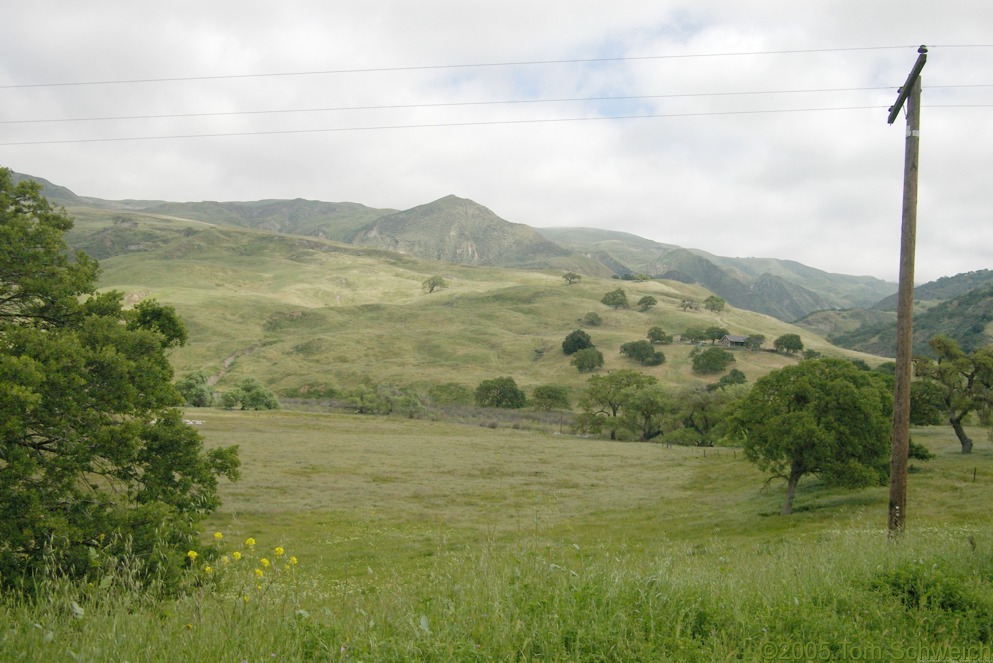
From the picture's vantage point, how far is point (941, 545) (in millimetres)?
9281

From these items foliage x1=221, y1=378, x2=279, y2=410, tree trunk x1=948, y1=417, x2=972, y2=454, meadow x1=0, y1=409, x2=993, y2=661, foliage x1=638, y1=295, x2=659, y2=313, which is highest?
foliage x1=638, y1=295, x2=659, y2=313

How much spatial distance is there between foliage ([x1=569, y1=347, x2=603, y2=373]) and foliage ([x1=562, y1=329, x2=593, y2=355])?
6388 millimetres

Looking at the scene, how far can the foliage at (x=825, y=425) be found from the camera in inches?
1112

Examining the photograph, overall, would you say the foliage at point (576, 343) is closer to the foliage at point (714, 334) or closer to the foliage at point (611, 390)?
the foliage at point (714, 334)

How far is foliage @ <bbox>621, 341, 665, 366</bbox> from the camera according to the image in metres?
110

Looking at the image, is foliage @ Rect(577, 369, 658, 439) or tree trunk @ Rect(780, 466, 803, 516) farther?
foliage @ Rect(577, 369, 658, 439)

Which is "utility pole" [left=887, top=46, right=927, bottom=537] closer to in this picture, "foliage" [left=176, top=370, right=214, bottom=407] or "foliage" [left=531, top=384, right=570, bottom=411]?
"foliage" [left=531, top=384, right=570, bottom=411]

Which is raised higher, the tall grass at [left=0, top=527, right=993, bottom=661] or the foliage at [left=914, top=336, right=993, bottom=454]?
the foliage at [left=914, top=336, right=993, bottom=454]

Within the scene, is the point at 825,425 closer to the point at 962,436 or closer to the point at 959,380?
the point at 959,380

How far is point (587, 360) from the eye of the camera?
359 ft

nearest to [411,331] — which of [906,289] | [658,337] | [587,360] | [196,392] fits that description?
[587,360]

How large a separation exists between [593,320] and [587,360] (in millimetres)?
38423

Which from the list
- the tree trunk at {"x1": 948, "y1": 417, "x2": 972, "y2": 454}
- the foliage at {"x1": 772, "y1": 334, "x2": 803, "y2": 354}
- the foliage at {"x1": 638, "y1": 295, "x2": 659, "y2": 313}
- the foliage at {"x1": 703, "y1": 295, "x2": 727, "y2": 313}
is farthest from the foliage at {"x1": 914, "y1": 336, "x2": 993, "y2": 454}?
the foliage at {"x1": 703, "y1": 295, "x2": 727, "y2": 313}

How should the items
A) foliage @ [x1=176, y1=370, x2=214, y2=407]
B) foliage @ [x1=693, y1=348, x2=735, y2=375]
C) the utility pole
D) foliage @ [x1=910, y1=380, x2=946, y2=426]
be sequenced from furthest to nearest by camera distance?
foliage @ [x1=693, y1=348, x2=735, y2=375] → foliage @ [x1=176, y1=370, x2=214, y2=407] → foliage @ [x1=910, y1=380, x2=946, y2=426] → the utility pole
